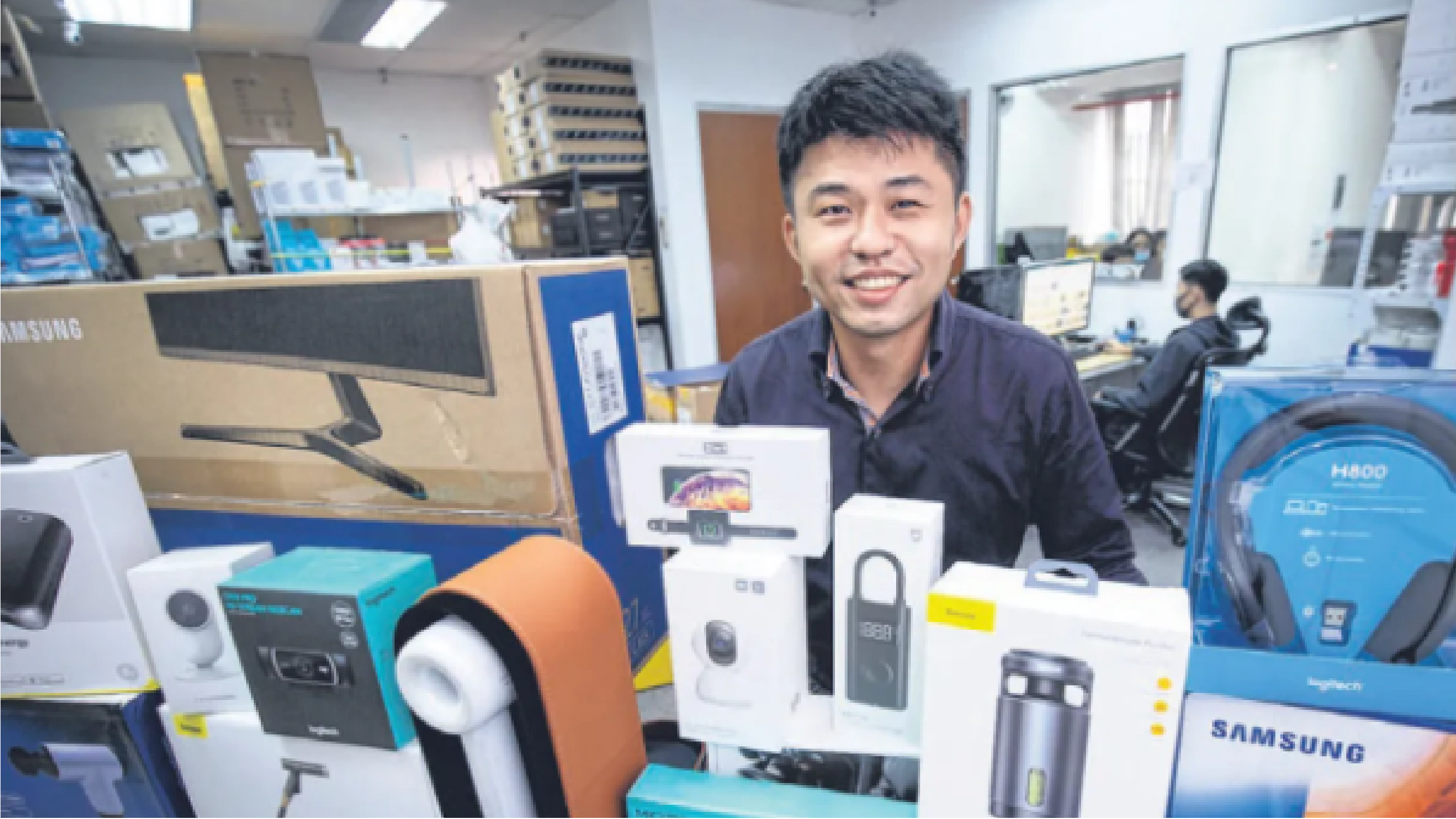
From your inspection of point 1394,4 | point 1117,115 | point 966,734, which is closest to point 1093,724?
point 966,734

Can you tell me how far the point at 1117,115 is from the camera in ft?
18.5

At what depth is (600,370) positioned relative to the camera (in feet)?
3.33

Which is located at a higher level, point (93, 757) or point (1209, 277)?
point (1209, 277)

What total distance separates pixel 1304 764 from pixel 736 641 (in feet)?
1.78

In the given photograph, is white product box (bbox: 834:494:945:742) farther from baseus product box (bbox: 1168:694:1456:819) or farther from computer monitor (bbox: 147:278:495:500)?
computer monitor (bbox: 147:278:495:500)

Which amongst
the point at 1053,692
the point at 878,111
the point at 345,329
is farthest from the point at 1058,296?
the point at 345,329

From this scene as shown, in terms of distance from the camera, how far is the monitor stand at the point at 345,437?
3.18 feet

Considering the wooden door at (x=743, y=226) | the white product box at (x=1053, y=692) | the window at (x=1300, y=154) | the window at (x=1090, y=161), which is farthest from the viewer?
the window at (x=1090, y=161)

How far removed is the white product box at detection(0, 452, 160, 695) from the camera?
91 centimetres

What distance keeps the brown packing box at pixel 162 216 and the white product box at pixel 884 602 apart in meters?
4.80

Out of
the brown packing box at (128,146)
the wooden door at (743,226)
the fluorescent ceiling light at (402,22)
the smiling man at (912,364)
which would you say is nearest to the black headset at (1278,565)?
the smiling man at (912,364)

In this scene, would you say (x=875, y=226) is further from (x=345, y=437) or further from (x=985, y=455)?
(x=345, y=437)

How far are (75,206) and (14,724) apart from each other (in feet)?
10.3

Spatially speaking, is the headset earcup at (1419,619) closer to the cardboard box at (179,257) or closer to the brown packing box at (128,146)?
the cardboard box at (179,257)
